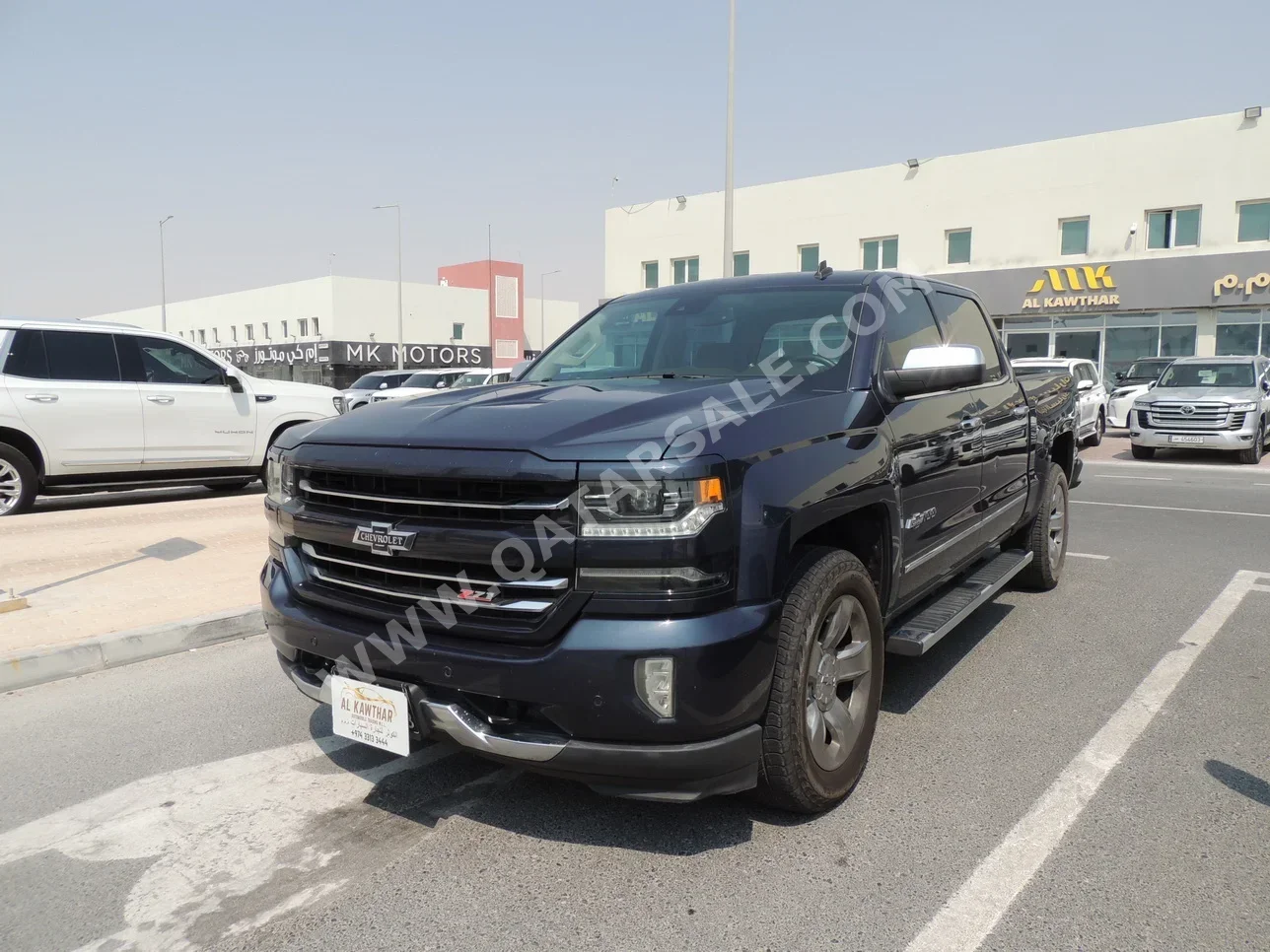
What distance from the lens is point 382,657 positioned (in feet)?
9.41

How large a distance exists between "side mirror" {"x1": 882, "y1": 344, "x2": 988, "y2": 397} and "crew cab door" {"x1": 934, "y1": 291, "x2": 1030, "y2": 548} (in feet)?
2.47

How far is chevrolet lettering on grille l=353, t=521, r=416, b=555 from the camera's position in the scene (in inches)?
112

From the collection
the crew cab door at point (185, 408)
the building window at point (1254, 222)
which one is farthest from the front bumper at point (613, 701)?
the building window at point (1254, 222)

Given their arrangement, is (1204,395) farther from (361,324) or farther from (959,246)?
(361,324)

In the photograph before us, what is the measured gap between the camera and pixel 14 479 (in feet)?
30.0

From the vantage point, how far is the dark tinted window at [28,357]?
9359mm

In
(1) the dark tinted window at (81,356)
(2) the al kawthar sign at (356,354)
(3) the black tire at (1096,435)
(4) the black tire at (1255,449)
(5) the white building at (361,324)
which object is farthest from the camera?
(5) the white building at (361,324)

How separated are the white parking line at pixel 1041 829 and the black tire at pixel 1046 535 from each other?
118 cm

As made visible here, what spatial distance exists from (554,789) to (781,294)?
227 centimetres

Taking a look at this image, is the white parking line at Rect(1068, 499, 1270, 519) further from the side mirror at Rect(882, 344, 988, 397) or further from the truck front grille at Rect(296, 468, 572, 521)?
A: the truck front grille at Rect(296, 468, 572, 521)

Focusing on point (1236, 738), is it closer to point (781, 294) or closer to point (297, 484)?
point (781, 294)

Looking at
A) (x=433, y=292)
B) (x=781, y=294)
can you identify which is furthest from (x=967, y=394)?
(x=433, y=292)

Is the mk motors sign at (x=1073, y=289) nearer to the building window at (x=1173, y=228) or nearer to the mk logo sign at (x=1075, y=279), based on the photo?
the mk logo sign at (x=1075, y=279)

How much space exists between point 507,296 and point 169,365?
47.9 metres
